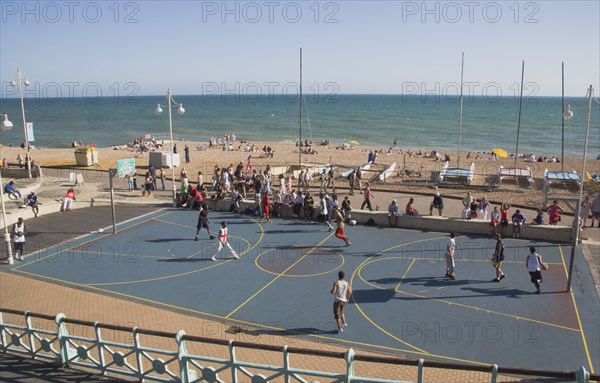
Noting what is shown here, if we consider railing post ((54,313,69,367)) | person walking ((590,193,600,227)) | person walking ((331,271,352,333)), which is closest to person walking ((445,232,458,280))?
person walking ((331,271,352,333))

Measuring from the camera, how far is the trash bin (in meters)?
42.1

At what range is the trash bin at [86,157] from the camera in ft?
138

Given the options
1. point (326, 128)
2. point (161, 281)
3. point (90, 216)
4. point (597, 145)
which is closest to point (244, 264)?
point (161, 281)

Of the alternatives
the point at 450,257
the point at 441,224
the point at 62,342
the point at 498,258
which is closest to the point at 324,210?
the point at 441,224

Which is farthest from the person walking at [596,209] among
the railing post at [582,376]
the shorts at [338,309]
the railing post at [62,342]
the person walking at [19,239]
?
the person walking at [19,239]

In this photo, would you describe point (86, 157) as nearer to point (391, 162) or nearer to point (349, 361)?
point (391, 162)

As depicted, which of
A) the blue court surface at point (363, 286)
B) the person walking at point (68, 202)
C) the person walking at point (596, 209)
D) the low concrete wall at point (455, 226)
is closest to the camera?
the blue court surface at point (363, 286)

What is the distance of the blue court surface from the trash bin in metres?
20.3

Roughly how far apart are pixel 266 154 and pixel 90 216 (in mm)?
28089

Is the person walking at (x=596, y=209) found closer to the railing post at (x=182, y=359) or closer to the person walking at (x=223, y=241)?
the person walking at (x=223, y=241)

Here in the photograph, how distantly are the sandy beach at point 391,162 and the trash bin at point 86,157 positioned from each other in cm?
84

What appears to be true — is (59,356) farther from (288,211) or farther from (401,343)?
(288,211)

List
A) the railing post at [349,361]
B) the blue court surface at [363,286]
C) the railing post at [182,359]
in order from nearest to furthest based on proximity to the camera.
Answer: the railing post at [349,361], the railing post at [182,359], the blue court surface at [363,286]

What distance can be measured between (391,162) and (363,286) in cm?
3435
